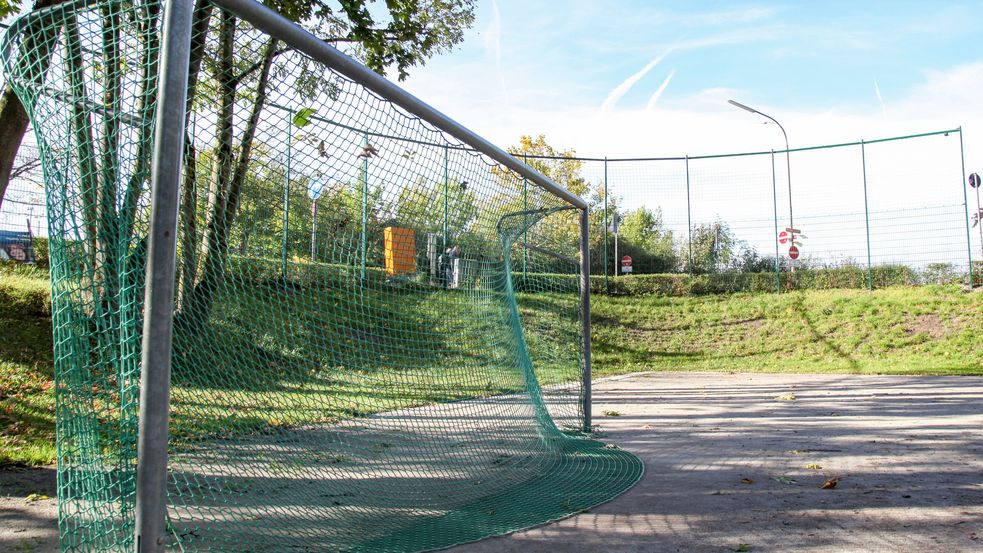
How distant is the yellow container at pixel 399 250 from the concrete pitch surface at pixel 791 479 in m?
1.73

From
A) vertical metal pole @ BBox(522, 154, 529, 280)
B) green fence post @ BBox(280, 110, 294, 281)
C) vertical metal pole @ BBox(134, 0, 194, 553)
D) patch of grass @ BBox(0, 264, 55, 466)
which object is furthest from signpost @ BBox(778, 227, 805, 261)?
vertical metal pole @ BBox(134, 0, 194, 553)

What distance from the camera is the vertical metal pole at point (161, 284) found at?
7.14ft

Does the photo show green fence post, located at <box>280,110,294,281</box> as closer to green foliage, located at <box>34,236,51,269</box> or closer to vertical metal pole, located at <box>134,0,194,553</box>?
vertical metal pole, located at <box>134,0,194,553</box>

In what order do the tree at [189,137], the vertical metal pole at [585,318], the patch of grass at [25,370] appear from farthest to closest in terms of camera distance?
the vertical metal pole at [585,318] → the patch of grass at [25,370] → the tree at [189,137]

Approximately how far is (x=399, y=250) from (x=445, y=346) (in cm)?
91

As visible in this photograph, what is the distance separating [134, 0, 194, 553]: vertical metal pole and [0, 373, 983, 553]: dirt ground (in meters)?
1.22

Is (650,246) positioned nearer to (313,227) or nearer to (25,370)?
(25,370)

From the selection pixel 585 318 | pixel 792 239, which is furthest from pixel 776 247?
pixel 585 318

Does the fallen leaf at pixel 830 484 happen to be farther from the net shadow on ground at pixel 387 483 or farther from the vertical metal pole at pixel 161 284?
the vertical metal pole at pixel 161 284

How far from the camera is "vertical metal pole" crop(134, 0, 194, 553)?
2.18m

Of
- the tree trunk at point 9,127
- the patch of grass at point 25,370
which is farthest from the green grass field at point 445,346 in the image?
the tree trunk at point 9,127

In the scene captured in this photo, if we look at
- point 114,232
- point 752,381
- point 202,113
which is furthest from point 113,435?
point 752,381

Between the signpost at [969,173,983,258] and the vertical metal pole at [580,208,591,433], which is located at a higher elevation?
the signpost at [969,173,983,258]

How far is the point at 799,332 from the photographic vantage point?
13.8 metres
